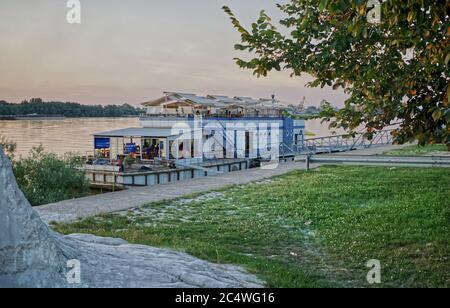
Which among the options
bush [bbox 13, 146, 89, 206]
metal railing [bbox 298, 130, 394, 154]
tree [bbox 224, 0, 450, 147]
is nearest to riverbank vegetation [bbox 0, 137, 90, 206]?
bush [bbox 13, 146, 89, 206]

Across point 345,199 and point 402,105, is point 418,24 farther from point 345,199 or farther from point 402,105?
point 345,199

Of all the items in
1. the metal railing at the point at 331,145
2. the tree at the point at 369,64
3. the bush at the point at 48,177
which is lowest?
the bush at the point at 48,177

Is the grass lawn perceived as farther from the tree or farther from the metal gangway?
the metal gangway

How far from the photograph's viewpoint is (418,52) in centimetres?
653

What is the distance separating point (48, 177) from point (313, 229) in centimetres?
1537

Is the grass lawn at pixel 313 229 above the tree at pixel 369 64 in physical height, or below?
below

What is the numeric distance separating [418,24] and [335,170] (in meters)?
16.0

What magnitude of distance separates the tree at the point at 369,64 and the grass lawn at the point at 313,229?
6.74ft

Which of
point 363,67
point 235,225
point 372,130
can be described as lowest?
point 235,225

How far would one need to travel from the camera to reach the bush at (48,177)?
21047 mm

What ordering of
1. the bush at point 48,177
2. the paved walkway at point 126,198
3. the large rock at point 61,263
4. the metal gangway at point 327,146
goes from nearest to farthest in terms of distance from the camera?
the large rock at point 61,263 → the paved walkway at point 126,198 → the bush at point 48,177 → the metal gangway at point 327,146

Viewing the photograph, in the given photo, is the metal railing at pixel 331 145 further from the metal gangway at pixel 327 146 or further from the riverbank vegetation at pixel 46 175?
the riverbank vegetation at pixel 46 175

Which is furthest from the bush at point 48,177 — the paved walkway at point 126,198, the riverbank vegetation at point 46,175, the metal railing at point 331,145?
the metal railing at point 331,145
